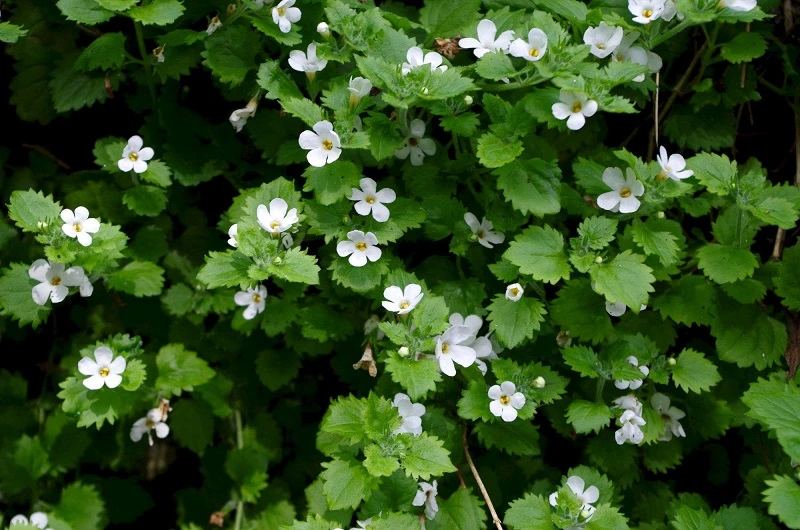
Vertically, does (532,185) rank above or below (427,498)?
above

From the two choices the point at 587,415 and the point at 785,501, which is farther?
the point at 587,415

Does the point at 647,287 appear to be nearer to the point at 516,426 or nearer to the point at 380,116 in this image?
the point at 516,426

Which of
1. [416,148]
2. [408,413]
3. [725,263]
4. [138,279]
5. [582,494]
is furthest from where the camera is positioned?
[138,279]

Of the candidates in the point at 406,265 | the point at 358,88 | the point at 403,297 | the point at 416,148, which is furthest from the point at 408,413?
the point at 358,88

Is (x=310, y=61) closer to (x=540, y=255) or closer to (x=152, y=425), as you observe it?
(x=540, y=255)

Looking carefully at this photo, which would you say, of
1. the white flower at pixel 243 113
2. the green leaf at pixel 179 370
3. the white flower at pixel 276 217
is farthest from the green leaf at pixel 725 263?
the green leaf at pixel 179 370

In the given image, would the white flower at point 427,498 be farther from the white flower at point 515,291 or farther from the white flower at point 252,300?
the white flower at point 252,300

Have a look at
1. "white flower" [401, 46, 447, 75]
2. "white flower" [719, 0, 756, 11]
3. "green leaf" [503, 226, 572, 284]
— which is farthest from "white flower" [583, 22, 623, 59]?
→ "green leaf" [503, 226, 572, 284]

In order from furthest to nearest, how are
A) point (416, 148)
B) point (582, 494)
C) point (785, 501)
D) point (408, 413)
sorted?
point (416, 148)
point (582, 494)
point (408, 413)
point (785, 501)
